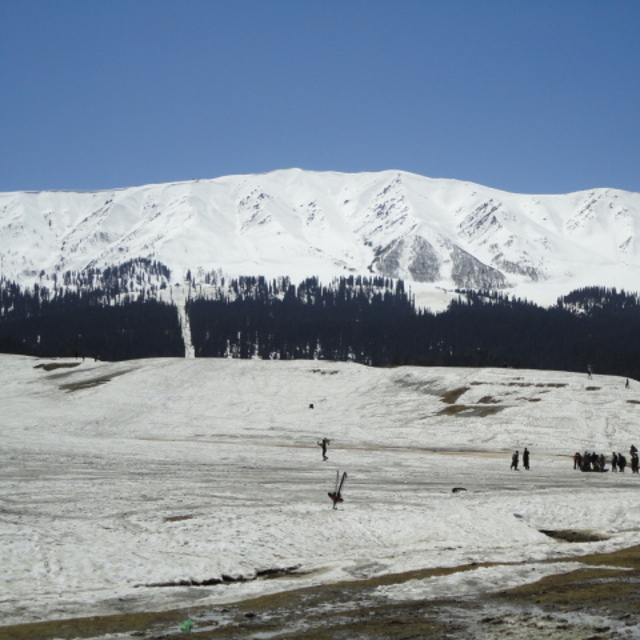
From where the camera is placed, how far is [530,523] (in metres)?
29.4

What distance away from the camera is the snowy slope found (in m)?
20.3

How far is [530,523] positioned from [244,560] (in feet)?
41.2

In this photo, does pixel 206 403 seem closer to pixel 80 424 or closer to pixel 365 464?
pixel 80 424

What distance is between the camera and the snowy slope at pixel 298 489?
66.5 feet

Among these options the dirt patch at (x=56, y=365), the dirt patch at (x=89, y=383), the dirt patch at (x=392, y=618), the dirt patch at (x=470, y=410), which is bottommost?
the dirt patch at (x=392, y=618)

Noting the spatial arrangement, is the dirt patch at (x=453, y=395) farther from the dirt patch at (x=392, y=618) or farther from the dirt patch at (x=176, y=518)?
the dirt patch at (x=392, y=618)

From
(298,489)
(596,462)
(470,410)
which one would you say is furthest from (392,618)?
(470,410)

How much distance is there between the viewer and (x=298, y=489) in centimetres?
3506

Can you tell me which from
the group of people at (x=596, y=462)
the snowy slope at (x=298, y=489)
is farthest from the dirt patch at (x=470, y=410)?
the group of people at (x=596, y=462)

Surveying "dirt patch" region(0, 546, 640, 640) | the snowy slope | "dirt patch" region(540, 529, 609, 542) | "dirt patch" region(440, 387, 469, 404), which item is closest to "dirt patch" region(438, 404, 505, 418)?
the snowy slope

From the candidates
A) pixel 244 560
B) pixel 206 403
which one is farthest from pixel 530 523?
pixel 206 403

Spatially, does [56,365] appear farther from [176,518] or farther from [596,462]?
[176,518]

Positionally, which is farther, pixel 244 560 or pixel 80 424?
pixel 80 424

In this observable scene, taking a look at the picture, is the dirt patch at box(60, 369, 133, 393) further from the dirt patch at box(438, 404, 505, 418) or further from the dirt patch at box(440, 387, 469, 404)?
the dirt patch at box(438, 404, 505, 418)
